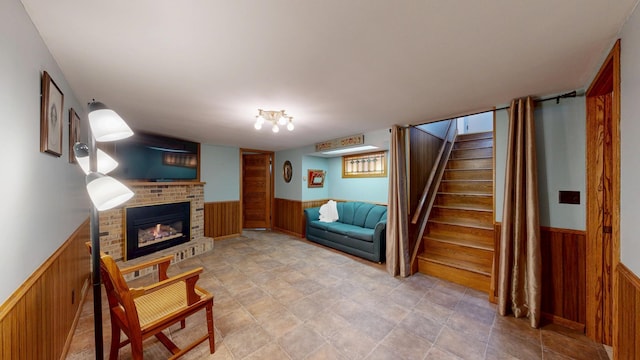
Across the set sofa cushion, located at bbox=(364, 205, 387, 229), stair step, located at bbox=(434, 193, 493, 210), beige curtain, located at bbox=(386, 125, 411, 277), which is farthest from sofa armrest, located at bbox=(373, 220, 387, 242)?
stair step, located at bbox=(434, 193, 493, 210)

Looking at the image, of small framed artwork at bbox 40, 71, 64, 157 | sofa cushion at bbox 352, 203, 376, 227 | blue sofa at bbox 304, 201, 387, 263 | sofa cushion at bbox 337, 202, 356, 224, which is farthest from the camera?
sofa cushion at bbox 337, 202, 356, 224

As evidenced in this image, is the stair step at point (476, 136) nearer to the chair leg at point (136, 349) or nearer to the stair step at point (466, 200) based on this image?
the stair step at point (466, 200)

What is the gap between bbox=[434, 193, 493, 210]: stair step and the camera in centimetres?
340

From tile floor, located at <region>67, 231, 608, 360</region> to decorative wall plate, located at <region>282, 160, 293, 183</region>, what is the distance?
2.76 meters

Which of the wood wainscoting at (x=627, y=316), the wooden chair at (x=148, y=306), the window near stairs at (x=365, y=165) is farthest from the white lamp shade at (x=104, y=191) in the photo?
the window near stairs at (x=365, y=165)

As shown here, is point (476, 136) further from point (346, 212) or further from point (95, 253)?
point (95, 253)

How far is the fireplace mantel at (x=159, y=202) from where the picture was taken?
343 cm

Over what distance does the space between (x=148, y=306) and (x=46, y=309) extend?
0.54 metres

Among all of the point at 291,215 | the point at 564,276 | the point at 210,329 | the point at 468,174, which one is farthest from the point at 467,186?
the point at 210,329

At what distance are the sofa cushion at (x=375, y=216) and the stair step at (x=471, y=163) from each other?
150 cm

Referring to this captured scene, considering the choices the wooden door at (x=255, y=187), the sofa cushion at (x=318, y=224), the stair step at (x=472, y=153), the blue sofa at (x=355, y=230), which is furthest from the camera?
the wooden door at (x=255, y=187)

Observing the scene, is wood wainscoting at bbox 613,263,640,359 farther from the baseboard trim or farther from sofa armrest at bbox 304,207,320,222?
sofa armrest at bbox 304,207,320,222

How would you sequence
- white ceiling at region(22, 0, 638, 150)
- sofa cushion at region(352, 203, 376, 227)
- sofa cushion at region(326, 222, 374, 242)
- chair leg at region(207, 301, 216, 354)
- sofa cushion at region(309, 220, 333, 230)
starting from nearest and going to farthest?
white ceiling at region(22, 0, 638, 150), chair leg at region(207, 301, 216, 354), sofa cushion at region(326, 222, 374, 242), sofa cushion at region(352, 203, 376, 227), sofa cushion at region(309, 220, 333, 230)

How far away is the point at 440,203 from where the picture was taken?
12.6ft
